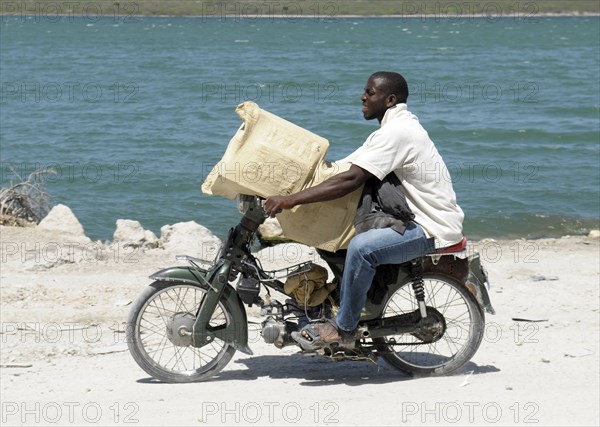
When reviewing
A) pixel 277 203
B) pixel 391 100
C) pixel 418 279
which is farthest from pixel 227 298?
pixel 391 100

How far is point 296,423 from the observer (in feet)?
20.8

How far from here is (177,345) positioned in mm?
7055

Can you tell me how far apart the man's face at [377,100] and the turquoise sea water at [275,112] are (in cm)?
973

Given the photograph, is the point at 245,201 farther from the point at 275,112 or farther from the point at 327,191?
the point at 275,112

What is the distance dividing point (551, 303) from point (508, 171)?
12.3m

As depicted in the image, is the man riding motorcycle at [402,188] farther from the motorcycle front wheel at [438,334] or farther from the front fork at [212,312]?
the front fork at [212,312]

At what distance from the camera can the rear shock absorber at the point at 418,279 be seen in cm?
694

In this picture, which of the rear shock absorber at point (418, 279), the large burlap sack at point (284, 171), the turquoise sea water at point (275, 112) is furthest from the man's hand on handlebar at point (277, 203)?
the turquoise sea water at point (275, 112)

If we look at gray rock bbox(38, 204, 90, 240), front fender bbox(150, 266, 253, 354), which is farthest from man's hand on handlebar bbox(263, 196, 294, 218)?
gray rock bbox(38, 204, 90, 240)

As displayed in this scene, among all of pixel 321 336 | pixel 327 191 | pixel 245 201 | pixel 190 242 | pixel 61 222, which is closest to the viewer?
pixel 327 191

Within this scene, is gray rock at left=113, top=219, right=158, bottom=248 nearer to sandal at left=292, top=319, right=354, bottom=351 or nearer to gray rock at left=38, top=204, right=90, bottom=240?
gray rock at left=38, top=204, right=90, bottom=240

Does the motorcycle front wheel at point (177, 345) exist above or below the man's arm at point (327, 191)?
below

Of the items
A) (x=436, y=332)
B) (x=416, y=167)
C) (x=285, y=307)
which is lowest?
(x=436, y=332)

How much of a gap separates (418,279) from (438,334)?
0.41 metres
